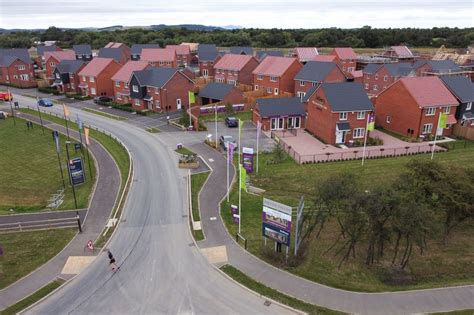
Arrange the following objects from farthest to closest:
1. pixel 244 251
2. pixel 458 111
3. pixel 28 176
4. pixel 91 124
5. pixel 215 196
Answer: pixel 91 124 < pixel 458 111 < pixel 28 176 < pixel 215 196 < pixel 244 251

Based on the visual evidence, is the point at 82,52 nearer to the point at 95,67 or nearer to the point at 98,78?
the point at 95,67

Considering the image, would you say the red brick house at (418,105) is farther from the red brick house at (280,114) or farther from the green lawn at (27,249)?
the green lawn at (27,249)

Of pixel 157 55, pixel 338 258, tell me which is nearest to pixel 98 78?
pixel 157 55

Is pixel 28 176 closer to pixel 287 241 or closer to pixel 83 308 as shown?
pixel 83 308

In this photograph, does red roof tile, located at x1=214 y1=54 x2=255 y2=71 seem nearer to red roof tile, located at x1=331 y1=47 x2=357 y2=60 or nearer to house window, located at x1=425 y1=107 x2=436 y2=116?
red roof tile, located at x1=331 y1=47 x2=357 y2=60

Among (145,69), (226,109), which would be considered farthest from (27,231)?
(145,69)

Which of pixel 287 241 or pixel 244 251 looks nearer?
pixel 287 241

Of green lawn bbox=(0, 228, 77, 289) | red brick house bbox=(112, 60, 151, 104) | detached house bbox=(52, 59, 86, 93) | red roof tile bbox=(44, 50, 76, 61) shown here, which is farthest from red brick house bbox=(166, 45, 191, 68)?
green lawn bbox=(0, 228, 77, 289)
